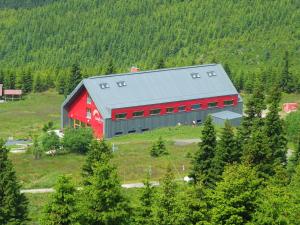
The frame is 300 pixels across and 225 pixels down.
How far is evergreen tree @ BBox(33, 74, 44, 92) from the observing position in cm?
13762

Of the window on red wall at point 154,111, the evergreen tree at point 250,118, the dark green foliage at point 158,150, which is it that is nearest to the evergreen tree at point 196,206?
the evergreen tree at point 250,118

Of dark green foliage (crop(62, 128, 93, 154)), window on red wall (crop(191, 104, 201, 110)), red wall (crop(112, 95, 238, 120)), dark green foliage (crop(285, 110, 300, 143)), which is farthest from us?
window on red wall (crop(191, 104, 201, 110))

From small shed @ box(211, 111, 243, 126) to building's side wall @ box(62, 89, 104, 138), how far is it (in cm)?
1587

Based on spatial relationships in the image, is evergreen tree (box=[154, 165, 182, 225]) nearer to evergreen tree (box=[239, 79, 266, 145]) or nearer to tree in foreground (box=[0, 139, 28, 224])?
tree in foreground (box=[0, 139, 28, 224])

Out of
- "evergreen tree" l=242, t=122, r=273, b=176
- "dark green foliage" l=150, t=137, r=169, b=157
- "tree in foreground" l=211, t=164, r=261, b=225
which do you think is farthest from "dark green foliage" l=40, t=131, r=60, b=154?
"tree in foreground" l=211, t=164, r=261, b=225

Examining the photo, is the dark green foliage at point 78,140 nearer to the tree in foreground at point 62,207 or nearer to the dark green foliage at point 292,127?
the dark green foliage at point 292,127

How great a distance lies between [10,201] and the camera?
51219 millimetres

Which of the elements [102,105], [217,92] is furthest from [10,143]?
[217,92]

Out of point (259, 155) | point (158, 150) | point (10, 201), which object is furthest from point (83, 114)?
point (10, 201)

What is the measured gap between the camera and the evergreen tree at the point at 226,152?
200 ft

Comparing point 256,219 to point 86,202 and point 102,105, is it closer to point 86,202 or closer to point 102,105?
point 86,202

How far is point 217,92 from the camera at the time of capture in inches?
4370

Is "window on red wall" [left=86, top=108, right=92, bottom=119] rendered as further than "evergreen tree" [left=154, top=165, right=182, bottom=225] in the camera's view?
Yes

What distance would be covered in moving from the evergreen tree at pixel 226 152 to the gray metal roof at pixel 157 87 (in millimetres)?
40952
